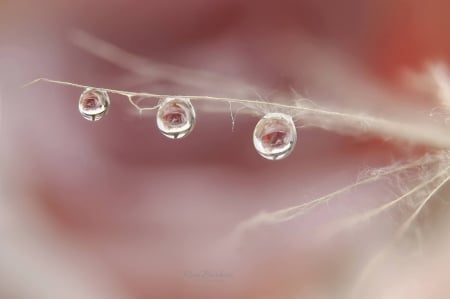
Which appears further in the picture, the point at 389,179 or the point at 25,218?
the point at 25,218

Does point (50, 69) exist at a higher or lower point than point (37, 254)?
higher

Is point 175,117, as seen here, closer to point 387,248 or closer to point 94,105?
point 94,105

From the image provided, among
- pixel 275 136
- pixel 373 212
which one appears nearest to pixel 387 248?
pixel 373 212

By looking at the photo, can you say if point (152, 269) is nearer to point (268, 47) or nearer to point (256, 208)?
point (256, 208)

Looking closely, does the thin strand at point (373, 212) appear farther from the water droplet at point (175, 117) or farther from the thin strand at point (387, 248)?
the water droplet at point (175, 117)

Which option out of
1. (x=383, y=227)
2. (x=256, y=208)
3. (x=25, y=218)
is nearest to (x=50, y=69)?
(x=25, y=218)

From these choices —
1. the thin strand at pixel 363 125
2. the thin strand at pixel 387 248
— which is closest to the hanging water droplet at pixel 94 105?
the thin strand at pixel 363 125
